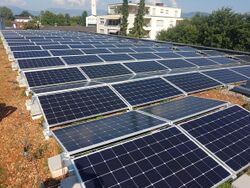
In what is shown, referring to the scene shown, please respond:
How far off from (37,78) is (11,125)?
10.9 ft

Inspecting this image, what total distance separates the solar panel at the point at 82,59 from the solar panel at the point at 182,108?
10.5 meters

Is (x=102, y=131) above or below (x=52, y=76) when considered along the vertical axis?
below

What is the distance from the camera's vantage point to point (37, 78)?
15008mm

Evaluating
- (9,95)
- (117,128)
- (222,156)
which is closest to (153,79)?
(117,128)

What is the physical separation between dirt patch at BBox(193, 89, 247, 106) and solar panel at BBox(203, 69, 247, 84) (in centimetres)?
88

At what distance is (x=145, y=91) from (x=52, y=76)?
6.36m

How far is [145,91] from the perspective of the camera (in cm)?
1364

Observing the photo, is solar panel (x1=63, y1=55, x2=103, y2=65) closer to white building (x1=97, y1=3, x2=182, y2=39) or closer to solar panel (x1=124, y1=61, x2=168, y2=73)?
solar panel (x1=124, y1=61, x2=168, y2=73)

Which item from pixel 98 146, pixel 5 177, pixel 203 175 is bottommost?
pixel 5 177

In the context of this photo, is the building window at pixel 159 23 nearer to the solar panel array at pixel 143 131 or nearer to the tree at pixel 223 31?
the tree at pixel 223 31

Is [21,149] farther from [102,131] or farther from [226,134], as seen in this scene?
[226,134]

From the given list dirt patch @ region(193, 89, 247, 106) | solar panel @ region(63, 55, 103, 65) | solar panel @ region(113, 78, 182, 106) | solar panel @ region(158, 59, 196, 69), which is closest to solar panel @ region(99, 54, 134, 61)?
solar panel @ region(63, 55, 103, 65)

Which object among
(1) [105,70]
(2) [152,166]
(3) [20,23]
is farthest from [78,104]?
(3) [20,23]

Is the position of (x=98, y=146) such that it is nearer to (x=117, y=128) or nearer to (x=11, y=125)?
(x=117, y=128)
